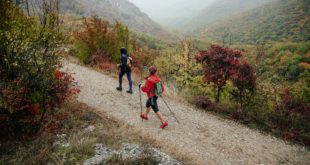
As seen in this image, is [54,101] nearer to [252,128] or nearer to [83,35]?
[252,128]

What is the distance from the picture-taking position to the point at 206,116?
8.73 metres

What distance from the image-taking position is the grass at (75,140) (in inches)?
172

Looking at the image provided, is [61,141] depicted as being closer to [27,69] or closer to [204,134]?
[27,69]

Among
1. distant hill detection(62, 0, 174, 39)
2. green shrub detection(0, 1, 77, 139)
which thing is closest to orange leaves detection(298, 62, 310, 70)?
green shrub detection(0, 1, 77, 139)

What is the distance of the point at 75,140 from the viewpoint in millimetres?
4934

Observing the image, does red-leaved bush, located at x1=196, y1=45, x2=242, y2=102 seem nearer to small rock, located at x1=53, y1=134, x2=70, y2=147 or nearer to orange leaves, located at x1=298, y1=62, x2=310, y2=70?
small rock, located at x1=53, y1=134, x2=70, y2=147

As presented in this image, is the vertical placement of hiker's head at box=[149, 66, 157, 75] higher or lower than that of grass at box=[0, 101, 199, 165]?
higher

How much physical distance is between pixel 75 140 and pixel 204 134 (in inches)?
161

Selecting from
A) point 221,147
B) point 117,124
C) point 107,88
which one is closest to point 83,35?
point 107,88

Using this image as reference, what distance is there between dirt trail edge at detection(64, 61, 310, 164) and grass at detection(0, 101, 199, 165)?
71 centimetres

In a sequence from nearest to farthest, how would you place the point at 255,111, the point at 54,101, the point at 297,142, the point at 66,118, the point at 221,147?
the point at 54,101 < the point at 66,118 < the point at 221,147 < the point at 297,142 < the point at 255,111

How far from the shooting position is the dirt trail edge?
629 cm

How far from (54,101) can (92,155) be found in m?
1.85

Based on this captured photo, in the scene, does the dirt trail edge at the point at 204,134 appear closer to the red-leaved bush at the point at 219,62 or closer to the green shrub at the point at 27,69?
the green shrub at the point at 27,69
